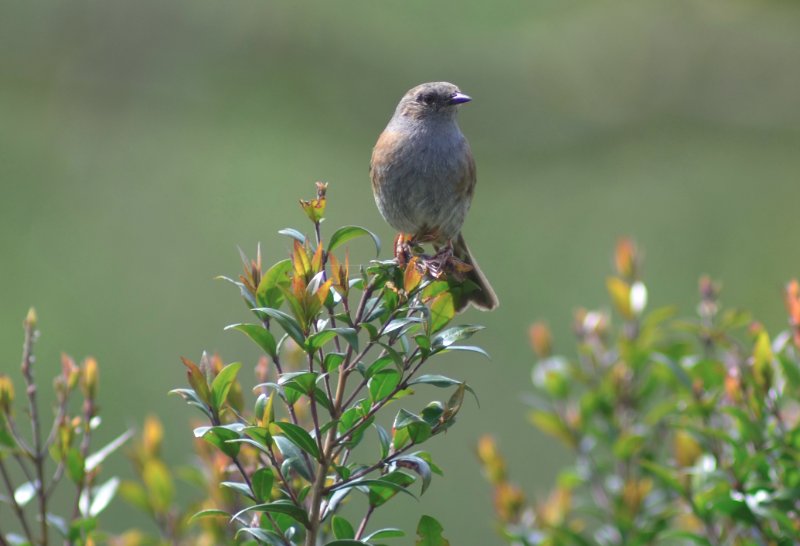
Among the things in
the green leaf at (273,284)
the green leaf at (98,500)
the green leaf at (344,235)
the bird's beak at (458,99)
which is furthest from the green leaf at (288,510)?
the bird's beak at (458,99)

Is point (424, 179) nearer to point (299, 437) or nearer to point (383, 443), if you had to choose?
point (383, 443)

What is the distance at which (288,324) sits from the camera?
196 centimetres

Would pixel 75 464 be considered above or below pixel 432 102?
below

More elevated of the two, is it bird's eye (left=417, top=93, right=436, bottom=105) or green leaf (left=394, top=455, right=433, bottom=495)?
bird's eye (left=417, top=93, right=436, bottom=105)

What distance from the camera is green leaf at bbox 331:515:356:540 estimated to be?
2.05m

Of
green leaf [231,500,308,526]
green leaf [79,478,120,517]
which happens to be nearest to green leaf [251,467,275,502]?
green leaf [231,500,308,526]

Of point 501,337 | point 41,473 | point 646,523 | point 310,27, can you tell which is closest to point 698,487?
point 646,523

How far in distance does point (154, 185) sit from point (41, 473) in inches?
349

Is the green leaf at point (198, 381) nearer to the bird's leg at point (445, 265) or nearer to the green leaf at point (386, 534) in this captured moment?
the green leaf at point (386, 534)

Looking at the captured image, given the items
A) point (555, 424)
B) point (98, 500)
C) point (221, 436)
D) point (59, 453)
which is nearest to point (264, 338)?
point (221, 436)

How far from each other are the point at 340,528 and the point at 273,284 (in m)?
0.49

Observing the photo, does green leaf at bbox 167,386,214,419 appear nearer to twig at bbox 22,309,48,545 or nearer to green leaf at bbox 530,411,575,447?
twig at bbox 22,309,48,545

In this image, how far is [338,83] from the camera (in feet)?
32.4

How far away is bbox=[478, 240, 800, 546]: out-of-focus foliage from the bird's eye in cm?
87
